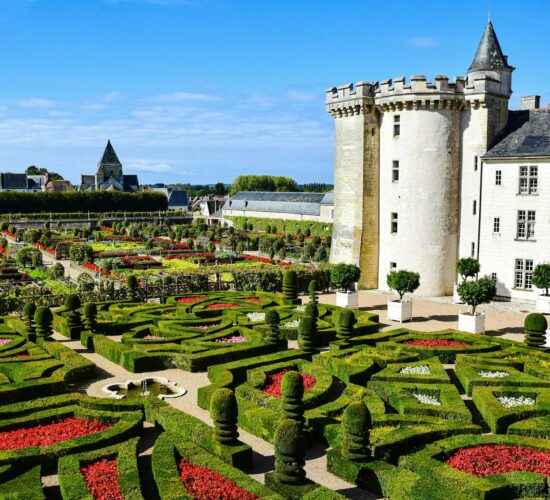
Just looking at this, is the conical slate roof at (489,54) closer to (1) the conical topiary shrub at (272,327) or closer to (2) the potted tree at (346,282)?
(2) the potted tree at (346,282)

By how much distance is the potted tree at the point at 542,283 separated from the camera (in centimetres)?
2630

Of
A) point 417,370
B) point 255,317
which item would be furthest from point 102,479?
point 255,317

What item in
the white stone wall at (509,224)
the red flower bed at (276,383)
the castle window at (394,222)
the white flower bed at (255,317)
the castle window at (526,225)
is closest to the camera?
the red flower bed at (276,383)

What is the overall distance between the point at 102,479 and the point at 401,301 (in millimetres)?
17403

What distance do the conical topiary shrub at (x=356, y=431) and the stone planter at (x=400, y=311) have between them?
47.2 feet

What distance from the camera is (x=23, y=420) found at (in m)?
13.1

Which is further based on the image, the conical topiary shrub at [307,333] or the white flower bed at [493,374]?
the conical topiary shrub at [307,333]

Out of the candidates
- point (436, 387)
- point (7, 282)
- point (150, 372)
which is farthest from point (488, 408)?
point (7, 282)

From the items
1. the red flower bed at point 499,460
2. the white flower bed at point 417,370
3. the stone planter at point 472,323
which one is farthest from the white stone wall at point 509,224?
the red flower bed at point 499,460

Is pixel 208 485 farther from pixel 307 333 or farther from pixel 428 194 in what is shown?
pixel 428 194

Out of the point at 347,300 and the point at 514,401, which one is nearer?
the point at 514,401

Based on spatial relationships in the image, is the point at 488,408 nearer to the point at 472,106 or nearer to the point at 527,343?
the point at 527,343

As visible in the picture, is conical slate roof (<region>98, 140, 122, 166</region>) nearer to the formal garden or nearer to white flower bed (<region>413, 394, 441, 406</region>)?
the formal garden

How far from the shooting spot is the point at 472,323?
23062 millimetres
